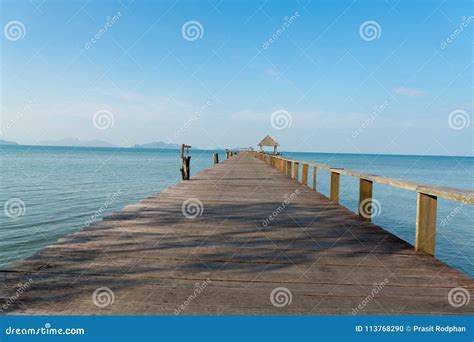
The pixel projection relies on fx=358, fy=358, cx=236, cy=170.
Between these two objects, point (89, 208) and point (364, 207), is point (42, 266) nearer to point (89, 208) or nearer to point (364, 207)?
point (364, 207)

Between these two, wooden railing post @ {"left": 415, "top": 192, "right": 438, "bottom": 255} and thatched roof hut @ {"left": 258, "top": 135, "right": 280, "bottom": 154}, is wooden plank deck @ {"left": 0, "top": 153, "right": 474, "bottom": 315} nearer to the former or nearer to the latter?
wooden railing post @ {"left": 415, "top": 192, "right": 438, "bottom": 255}

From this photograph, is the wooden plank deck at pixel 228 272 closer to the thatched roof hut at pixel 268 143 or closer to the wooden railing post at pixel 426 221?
the wooden railing post at pixel 426 221

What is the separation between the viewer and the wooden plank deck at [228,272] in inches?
118

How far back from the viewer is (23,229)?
11.4 metres

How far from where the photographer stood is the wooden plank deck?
3002 mm

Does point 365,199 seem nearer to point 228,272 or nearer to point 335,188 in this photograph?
point 335,188

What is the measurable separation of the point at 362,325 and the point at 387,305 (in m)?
0.45

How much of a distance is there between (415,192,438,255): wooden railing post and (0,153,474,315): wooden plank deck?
0.20 meters

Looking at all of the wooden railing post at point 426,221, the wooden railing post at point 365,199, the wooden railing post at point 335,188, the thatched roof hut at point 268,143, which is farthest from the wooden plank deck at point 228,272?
the thatched roof hut at point 268,143

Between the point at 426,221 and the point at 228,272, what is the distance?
8.75 ft

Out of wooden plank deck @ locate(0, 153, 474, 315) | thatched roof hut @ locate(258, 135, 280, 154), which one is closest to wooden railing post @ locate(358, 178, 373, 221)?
wooden plank deck @ locate(0, 153, 474, 315)

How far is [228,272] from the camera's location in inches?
148

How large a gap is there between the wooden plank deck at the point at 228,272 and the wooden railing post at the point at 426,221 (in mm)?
199

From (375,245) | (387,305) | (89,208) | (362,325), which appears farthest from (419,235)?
(89,208)
